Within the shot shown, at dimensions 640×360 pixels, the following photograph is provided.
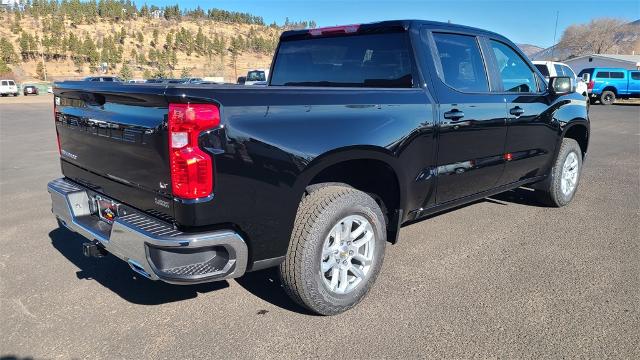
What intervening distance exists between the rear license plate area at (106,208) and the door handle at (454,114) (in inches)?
93.6

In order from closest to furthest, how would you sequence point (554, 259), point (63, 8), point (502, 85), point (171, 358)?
point (171, 358), point (554, 259), point (502, 85), point (63, 8)

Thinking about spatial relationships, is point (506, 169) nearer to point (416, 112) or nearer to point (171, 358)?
point (416, 112)

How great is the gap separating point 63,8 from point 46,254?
365 feet

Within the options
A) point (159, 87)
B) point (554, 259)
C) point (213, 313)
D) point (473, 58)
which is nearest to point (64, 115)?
point (159, 87)

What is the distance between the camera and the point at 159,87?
2.49 m

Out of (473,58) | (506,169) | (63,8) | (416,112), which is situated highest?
(63,8)

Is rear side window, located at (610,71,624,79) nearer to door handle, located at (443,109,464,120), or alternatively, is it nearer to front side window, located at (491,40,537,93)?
front side window, located at (491,40,537,93)

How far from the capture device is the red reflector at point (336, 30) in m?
4.05

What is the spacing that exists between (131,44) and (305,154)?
95474 millimetres

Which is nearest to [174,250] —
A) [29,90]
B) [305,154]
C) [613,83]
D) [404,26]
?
[305,154]

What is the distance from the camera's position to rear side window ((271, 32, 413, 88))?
12.2ft

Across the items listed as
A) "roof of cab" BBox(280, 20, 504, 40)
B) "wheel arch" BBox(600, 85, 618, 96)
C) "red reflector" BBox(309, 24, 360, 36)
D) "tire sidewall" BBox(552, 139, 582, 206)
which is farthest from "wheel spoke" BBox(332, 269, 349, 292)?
"wheel arch" BBox(600, 85, 618, 96)

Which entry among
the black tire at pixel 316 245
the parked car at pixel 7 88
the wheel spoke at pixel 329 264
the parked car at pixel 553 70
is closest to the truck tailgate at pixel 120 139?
the black tire at pixel 316 245

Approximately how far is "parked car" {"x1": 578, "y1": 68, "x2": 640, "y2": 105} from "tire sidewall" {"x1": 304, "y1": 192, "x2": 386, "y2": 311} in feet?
89.6
